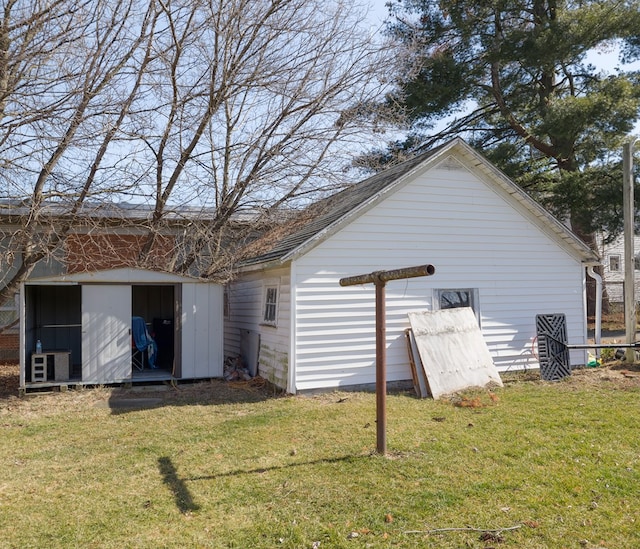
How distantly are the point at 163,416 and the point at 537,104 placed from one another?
772 inches

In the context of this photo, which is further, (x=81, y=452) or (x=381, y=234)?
(x=381, y=234)

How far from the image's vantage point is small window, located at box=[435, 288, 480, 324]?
38.9ft

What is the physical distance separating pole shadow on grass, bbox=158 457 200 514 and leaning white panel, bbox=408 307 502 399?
5.18 meters

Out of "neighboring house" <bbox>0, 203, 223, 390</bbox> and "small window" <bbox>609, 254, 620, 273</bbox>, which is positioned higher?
"small window" <bbox>609, 254, 620, 273</bbox>

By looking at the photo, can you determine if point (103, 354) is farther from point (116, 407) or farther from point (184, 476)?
point (184, 476)

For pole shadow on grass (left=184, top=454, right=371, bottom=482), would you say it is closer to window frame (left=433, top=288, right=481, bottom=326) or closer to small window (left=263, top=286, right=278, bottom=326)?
small window (left=263, top=286, right=278, bottom=326)

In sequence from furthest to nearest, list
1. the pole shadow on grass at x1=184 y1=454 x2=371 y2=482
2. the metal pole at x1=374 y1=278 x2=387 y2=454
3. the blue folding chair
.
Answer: the blue folding chair → the metal pole at x1=374 y1=278 x2=387 y2=454 → the pole shadow on grass at x1=184 y1=454 x2=371 y2=482

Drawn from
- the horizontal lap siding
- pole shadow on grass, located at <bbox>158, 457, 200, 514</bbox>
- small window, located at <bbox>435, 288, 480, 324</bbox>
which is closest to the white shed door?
the horizontal lap siding

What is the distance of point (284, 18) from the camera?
12.6 metres

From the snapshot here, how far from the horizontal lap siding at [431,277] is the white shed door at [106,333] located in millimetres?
3769

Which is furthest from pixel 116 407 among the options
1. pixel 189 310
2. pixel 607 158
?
pixel 607 158

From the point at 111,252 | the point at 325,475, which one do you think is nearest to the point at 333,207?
the point at 111,252

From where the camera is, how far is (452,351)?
10.8 m

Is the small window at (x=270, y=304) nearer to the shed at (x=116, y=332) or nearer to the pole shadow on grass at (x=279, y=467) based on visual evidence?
the shed at (x=116, y=332)
